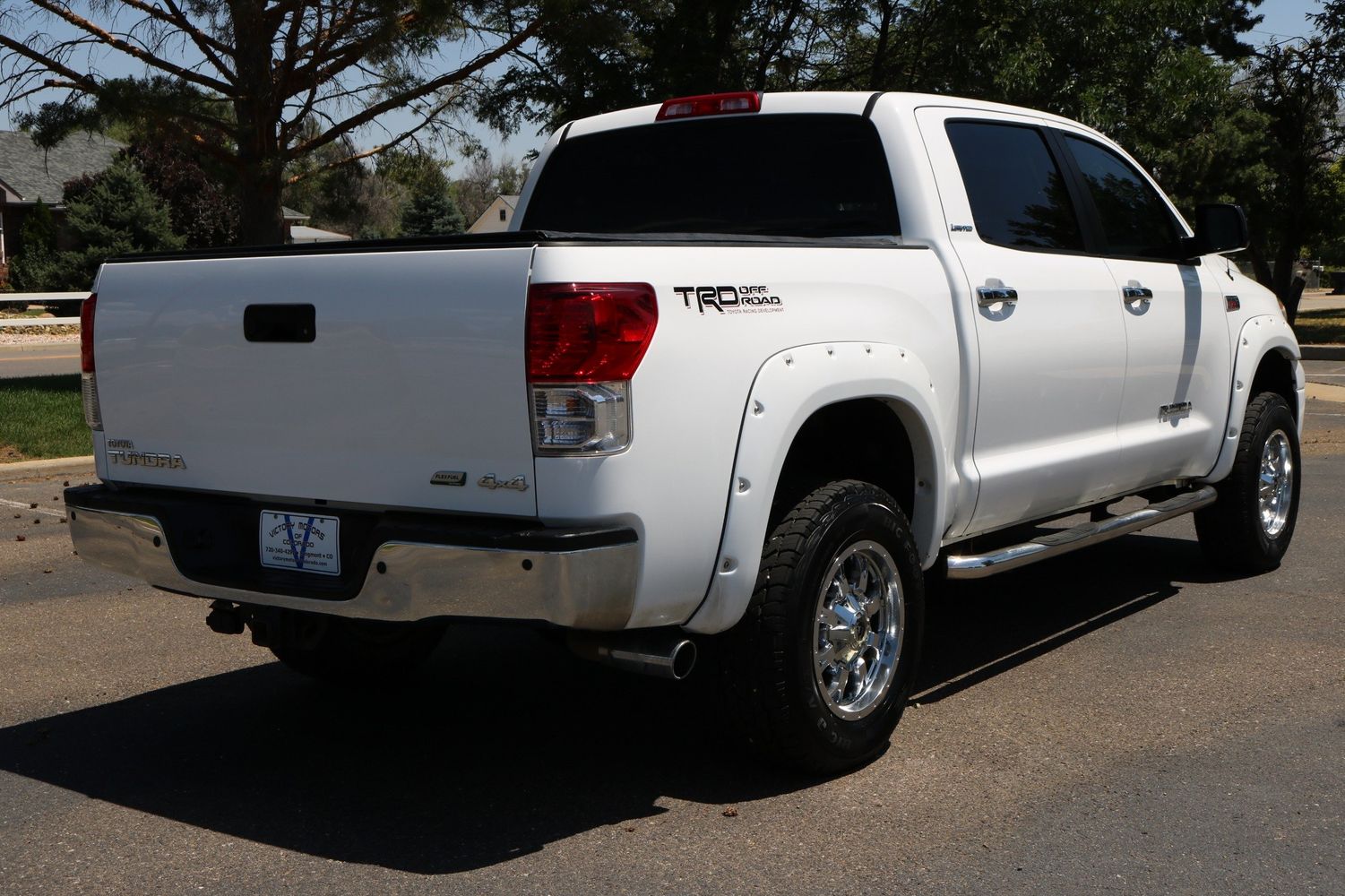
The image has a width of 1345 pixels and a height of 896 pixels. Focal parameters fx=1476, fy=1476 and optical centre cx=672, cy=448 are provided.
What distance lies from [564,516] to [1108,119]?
582 inches

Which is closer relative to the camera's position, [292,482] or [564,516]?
[564,516]

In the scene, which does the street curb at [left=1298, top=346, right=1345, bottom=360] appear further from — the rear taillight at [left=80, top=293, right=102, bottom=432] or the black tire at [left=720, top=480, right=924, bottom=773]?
the rear taillight at [left=80, top=293, right=102, bottom=432]

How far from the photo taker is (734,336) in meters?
4.02

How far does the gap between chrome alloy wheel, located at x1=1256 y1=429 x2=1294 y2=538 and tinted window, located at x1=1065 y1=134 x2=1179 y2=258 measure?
1.36 metres

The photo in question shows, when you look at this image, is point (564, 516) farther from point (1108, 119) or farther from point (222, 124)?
point (1108, 119)

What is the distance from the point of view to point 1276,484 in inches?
295

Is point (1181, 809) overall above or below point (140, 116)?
below

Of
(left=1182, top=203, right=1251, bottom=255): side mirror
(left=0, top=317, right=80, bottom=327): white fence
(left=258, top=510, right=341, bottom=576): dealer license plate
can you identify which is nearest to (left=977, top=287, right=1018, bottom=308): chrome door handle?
(left=1182, top=203, right=1251, bottom=255): side mirror

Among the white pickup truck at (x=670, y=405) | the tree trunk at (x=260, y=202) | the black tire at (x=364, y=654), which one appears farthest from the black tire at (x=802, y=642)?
the tree trunk at (x=260, y=202)

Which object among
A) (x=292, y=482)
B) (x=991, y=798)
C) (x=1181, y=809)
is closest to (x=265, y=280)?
(x=292, y=482)

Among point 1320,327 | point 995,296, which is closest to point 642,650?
point 995,296

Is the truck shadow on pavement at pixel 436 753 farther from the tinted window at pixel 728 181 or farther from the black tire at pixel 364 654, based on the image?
the tinted window at pixel 728 181

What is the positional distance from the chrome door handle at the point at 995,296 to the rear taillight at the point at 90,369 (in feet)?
9.43

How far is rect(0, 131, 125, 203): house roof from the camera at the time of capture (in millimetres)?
49344
